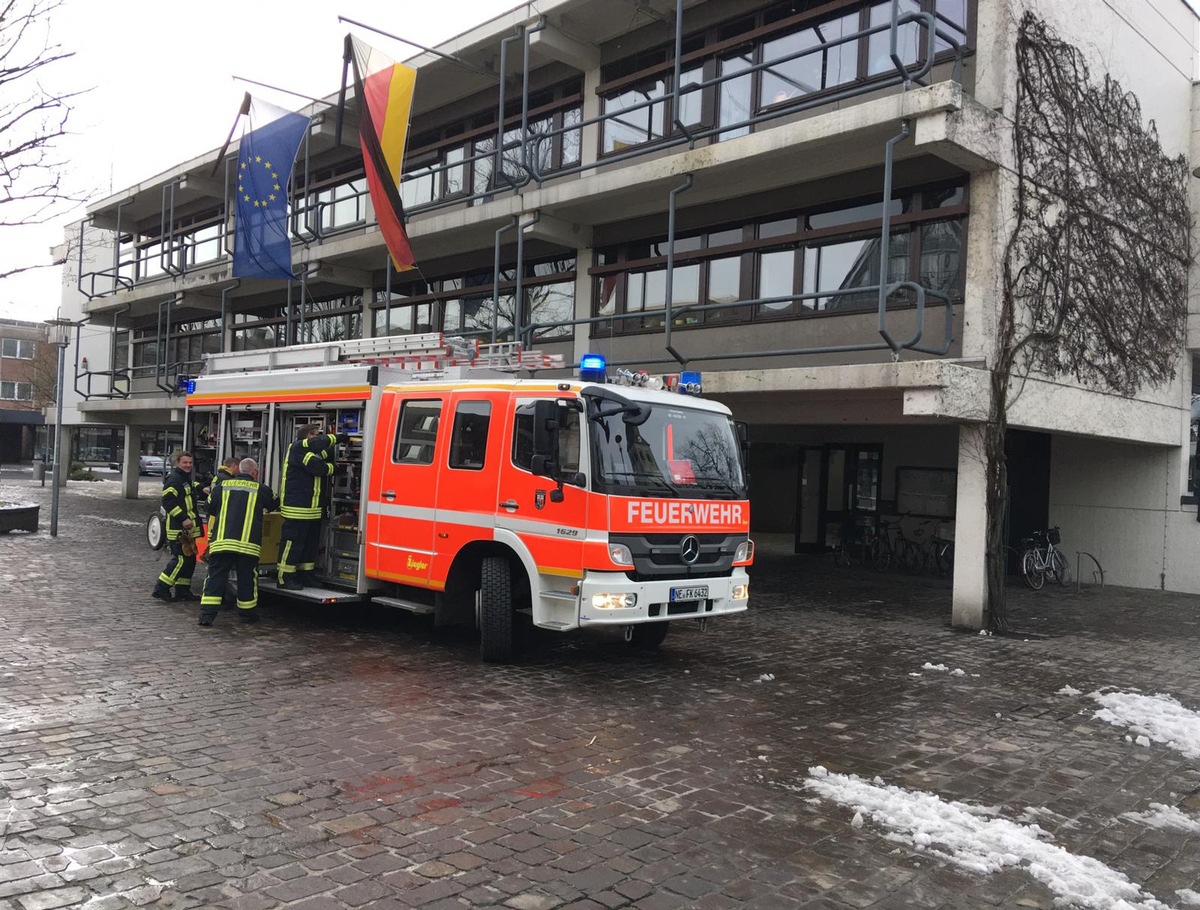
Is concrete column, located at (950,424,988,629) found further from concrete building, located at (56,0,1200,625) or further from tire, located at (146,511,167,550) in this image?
tire, located at (146,511,167,550)

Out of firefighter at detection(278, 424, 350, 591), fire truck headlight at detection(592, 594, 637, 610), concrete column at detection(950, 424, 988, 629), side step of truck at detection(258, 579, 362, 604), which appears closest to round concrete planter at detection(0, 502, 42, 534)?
side step of truck at detection(258, 579, 362, 604)

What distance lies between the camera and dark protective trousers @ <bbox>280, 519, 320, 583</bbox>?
10.2m

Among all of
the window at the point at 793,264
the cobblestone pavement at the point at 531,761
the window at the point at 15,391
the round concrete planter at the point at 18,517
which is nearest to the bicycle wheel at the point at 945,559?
the cobblestone pavement at the point at 531,761

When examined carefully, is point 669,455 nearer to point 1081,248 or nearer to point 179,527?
point 179,527

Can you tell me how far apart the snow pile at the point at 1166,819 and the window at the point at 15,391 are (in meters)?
81.2

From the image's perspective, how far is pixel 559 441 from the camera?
810 cm

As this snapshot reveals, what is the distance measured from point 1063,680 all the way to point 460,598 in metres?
5.83

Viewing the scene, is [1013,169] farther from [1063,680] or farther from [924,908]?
[924,908]

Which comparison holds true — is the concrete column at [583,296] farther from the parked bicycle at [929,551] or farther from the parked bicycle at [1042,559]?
the parked bicycle at [1042,559]

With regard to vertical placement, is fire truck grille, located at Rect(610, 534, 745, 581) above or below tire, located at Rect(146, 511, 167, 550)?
above

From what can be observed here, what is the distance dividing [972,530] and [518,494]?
6.12 meters

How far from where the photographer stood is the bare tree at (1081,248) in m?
11.8

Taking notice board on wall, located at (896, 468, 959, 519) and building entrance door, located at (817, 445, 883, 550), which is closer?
notice board on wall, located at (896, 468, 959, 519)

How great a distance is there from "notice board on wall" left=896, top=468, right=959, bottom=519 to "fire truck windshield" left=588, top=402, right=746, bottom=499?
32.1ft
